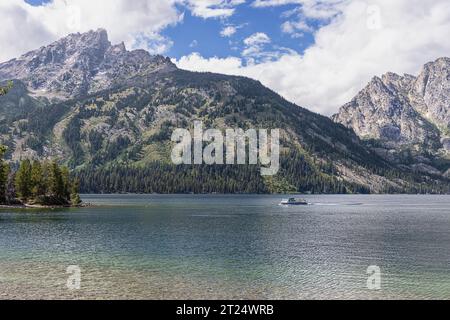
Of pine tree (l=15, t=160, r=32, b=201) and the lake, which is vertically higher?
pine tree (l=15, t=160, r=32, b=201)

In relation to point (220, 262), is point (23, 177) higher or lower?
higher

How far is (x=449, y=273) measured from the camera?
64.6 m

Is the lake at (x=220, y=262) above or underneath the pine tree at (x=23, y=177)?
underneath

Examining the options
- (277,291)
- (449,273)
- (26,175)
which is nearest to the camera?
(277,291)

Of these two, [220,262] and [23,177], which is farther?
[23,177]

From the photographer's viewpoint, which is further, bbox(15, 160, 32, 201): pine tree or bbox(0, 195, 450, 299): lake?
bbox(15, 160, 32, 201): pine tree

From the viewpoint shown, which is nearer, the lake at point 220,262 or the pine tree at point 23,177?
the lake at point 220,262
